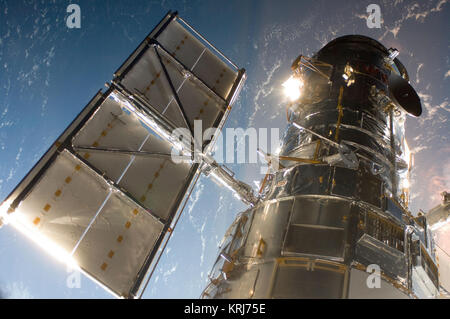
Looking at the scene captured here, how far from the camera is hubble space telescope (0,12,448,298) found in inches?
248

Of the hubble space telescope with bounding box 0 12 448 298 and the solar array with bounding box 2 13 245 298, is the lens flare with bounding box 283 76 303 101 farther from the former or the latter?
the solar array with bounding box 2 13 245 298

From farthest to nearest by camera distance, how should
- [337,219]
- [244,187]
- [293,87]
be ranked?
[293,87] < [244,187] < [337,219]

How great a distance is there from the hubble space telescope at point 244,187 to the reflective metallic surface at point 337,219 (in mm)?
29

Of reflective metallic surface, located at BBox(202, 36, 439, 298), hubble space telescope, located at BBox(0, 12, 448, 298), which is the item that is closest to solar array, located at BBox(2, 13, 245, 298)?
hubble space telescope, located at BBox(0, 12, 448, 298)

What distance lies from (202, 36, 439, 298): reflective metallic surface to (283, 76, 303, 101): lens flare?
1201 mm

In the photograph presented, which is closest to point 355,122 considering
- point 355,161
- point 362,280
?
point 355,161

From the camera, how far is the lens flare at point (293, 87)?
11641 mm

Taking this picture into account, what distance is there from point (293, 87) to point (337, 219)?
21.6 ft

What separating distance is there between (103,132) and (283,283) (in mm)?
5887

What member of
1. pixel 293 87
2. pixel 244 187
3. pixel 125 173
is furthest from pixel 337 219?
pixel 293 87

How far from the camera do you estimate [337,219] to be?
6.57 meters

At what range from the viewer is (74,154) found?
7.64m

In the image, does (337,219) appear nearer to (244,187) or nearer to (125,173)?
(244,187)
